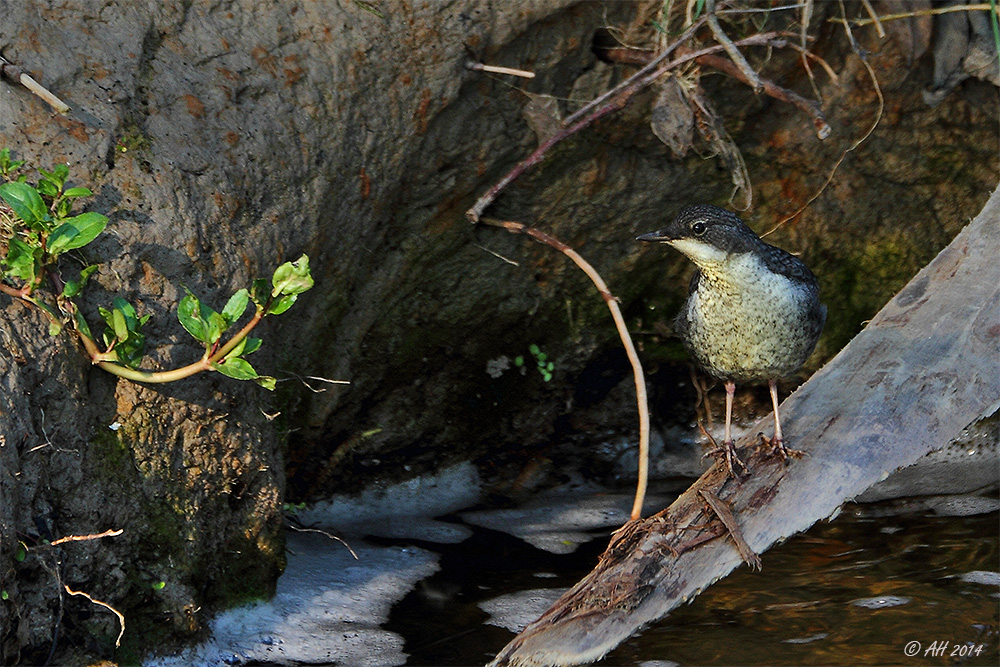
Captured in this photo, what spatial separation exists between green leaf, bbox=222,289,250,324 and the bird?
4.67 feet

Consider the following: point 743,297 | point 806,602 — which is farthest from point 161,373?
point 806,602

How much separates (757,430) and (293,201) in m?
1.84

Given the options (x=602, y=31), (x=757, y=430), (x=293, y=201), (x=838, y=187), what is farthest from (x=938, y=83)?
(x=293, y=201)

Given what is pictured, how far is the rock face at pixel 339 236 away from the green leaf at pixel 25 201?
0.88 feet

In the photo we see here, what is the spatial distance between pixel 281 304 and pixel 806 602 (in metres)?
2.18

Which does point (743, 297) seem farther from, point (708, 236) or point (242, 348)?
point (242, 348)

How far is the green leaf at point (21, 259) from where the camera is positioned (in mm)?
2590

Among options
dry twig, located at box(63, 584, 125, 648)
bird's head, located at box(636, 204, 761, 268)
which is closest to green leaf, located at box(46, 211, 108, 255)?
dry twig, located at box(63, 584, 125, 648)

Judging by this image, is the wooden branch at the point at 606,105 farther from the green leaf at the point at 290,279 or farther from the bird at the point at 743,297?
the green leaf at the point at 290,279

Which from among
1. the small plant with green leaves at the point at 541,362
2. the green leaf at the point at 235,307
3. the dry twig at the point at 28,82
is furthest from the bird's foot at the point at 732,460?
the dry twig at the point at 28,82

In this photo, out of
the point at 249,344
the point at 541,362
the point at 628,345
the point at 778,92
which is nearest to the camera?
the point at 249,344

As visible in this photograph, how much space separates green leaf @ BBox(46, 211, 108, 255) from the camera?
2.61 metres

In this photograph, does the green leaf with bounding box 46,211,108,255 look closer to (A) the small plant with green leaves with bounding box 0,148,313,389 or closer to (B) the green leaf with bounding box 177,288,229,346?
(A) the small plant with green leaves with bounding box 0,148,313,389

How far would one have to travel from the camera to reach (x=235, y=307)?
2.77 meters
